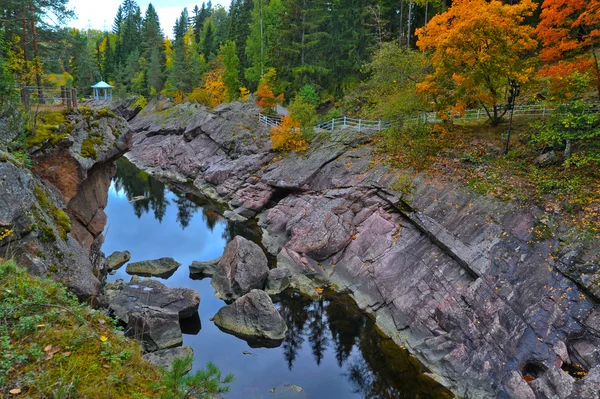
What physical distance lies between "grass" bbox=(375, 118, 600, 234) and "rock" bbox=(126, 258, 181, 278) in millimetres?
15196

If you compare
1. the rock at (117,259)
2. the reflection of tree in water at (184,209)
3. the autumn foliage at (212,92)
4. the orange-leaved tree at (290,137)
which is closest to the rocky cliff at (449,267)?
the orange-leaved tree at (290,137)

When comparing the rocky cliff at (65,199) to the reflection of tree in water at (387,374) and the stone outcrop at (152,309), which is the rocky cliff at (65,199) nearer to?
the stone outcrop at (152,309)

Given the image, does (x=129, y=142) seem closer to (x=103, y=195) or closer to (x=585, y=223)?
(x=103, y=195)

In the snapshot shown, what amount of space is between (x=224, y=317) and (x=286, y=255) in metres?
6.77

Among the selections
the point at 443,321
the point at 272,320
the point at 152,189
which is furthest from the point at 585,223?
the point at 152,189

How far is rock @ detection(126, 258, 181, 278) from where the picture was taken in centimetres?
2114

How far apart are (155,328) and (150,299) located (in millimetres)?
2330

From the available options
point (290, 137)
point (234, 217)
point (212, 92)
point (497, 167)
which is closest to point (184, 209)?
point (234, 217)

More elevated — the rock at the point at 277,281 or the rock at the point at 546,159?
the rock at the point at 546,159

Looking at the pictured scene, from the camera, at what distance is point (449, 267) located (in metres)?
17.2

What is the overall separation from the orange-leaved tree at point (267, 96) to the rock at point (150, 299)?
3175 centimetres

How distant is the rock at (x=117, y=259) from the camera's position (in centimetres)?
2161

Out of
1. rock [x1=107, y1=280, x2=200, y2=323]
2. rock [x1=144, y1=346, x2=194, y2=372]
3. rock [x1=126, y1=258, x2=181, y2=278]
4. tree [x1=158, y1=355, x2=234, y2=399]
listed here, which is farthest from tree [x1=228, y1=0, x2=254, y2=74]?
tree [x1=158, y1=355, x2=234, y2=399]

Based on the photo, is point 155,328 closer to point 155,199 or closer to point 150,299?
point 150,299
